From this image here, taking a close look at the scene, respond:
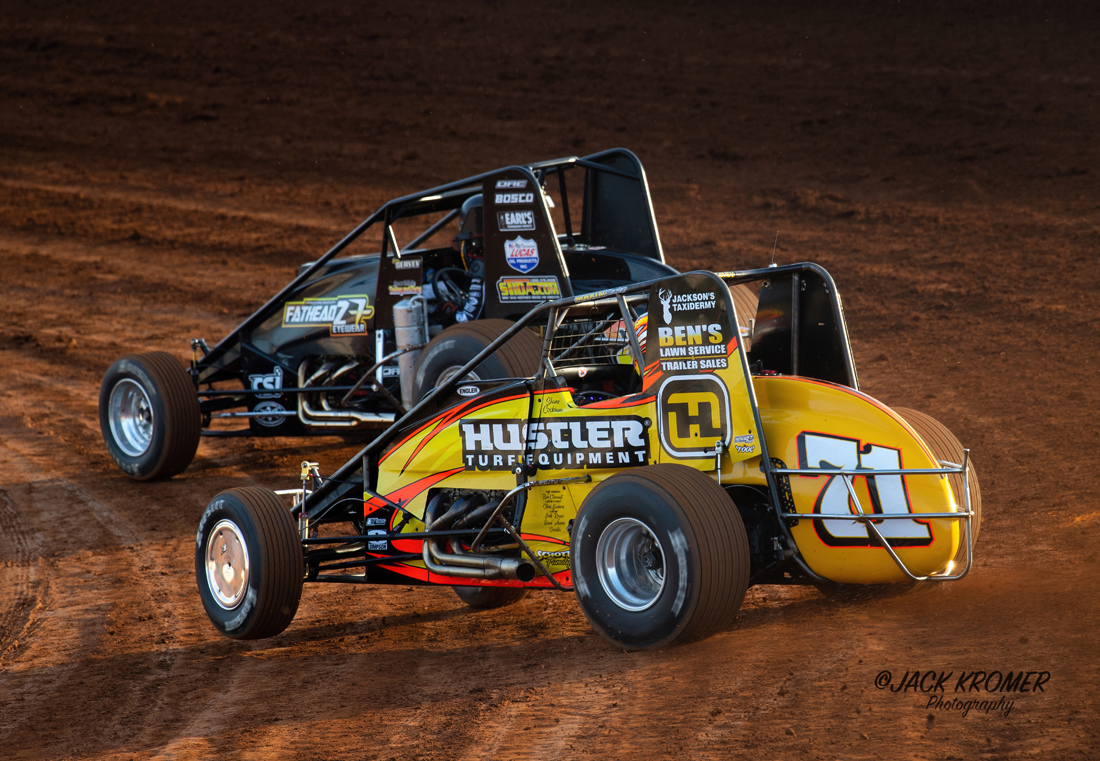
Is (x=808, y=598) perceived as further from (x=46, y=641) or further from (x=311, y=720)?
(x=46, y=641)

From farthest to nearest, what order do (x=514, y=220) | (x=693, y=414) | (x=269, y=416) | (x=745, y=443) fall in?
(x=269, y=416), (x=514, y=220), (x=693, y=414), (x=745, y=443)

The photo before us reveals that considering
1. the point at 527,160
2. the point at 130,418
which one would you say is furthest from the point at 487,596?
the point at 527,160

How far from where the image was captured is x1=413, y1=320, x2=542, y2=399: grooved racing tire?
8.00m

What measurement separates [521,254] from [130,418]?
13.2 feet

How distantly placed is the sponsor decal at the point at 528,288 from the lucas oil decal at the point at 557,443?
3026mm

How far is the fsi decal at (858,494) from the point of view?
5.36 meters

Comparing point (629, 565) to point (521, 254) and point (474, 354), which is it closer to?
point (474, 354)

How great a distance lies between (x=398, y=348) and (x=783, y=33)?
17.4 metres

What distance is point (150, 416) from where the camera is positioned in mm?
10766

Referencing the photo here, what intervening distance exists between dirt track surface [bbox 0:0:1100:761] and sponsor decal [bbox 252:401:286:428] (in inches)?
17.9

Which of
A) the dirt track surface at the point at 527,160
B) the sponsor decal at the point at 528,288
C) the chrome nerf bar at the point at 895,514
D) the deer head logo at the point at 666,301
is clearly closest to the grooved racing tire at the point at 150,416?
the dirt track surface at the point at 527,160

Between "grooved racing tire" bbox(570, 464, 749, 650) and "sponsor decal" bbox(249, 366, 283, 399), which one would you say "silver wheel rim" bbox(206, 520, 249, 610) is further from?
"sponsor decal" bbox(249, 366, 283, 399)

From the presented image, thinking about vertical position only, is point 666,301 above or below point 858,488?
above

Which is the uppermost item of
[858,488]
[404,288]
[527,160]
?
[527,160]
